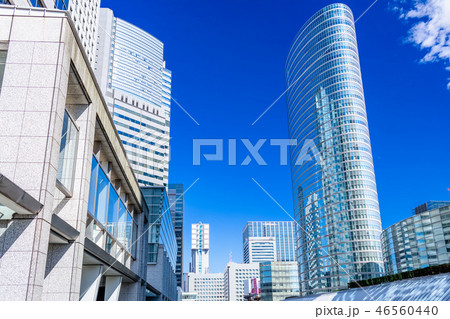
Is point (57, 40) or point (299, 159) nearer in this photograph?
point (57, 40)

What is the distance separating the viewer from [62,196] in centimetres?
1350

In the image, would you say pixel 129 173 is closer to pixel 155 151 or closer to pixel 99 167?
pixel 99 167

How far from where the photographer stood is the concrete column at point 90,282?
1645cm

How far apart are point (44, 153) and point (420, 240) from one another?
54845 mm

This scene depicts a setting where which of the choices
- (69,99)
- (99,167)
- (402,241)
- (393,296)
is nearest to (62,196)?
(69,99)

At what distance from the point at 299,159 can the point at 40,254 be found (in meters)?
136

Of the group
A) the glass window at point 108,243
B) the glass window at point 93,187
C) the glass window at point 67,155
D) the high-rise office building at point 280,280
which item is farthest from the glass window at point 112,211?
the high-rise office building at point 280,280

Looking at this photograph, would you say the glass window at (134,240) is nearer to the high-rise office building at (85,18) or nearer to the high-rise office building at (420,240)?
the high-rise office building at (85,18)

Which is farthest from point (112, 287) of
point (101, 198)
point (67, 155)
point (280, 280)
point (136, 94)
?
point (136, 94)

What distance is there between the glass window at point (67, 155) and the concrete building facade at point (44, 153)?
0.03 m

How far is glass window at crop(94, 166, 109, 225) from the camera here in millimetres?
18098

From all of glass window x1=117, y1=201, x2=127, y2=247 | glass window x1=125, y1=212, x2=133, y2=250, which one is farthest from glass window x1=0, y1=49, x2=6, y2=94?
glass window x1=125, y1=212, x2=133, y2=250

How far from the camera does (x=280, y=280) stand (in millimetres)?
152000

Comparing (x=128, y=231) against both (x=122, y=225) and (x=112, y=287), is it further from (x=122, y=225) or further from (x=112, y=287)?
(x=112, y=287)
